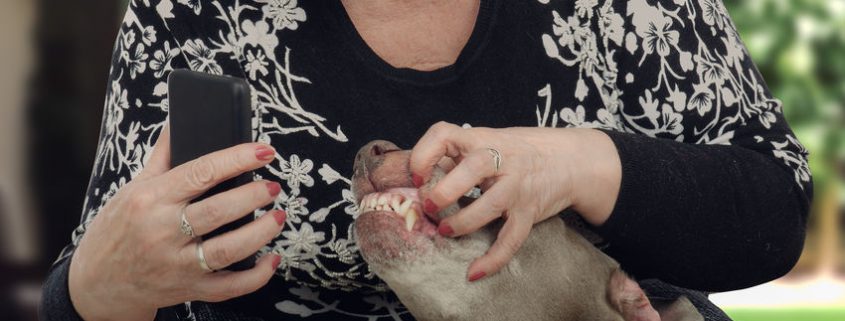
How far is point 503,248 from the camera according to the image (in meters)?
1.23

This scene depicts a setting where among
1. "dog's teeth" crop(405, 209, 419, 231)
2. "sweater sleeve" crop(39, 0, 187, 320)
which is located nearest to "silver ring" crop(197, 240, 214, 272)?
"dog's teeth" crop(405, 209, 419, 231)

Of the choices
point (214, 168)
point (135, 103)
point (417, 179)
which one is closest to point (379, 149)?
point (417, 179)

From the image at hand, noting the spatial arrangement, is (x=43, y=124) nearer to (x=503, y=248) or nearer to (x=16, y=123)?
(x=16, y=123)

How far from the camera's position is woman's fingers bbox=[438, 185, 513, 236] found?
1200mm

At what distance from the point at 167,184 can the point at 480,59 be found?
1.84 ft

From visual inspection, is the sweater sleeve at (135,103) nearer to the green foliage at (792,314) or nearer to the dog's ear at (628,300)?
the dog's ear at (628,300)

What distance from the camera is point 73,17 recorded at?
10.7ft

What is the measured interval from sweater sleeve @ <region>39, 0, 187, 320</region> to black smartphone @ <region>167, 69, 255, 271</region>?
32cm

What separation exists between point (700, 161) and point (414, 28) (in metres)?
0.44

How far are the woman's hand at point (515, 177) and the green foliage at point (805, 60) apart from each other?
414cm

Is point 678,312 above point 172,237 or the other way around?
the other way around

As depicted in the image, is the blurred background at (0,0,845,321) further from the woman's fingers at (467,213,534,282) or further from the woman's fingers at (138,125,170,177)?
the woman's fingers at (467,213,534,282)

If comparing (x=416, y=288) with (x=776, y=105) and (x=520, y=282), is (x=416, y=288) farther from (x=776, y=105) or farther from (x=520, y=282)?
(x=776, y=105)

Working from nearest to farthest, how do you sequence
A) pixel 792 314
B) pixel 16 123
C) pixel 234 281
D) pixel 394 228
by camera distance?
pixel 394 228 < pixel 234 281 < pixel 16 123 < pixel 792 314
